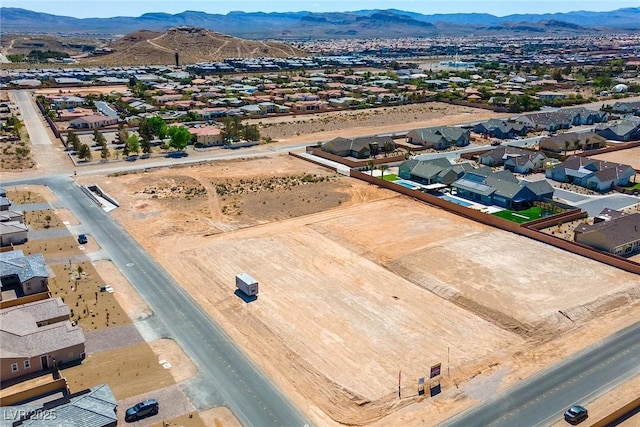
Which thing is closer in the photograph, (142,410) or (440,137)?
(142,410)

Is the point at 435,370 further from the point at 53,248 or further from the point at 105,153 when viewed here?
the point at 105,153

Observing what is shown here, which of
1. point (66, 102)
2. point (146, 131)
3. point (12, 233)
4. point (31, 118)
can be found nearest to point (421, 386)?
point (12, 233)

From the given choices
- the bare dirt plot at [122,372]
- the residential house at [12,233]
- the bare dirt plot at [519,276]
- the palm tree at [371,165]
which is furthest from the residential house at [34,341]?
the palm tree at [371,165]

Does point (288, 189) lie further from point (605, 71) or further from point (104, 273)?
point (605, 71)

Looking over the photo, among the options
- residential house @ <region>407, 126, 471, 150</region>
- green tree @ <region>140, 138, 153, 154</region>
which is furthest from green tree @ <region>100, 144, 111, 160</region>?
residential house @ <region>407, 126, 471, 150</region>

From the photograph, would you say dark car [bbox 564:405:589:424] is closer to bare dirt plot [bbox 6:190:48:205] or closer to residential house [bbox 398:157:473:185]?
residential house [bbox 398:157:473:185]

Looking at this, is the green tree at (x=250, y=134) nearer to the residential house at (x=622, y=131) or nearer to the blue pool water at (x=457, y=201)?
the blue pool water at (x=457, y=201)

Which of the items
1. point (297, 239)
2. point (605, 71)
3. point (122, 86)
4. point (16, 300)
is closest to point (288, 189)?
point (297, 239)
